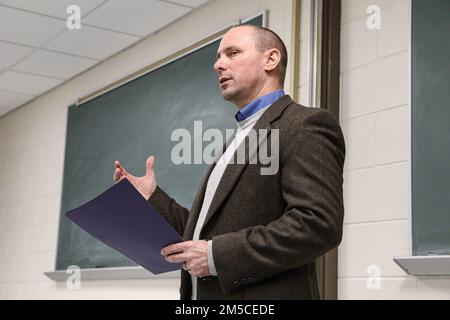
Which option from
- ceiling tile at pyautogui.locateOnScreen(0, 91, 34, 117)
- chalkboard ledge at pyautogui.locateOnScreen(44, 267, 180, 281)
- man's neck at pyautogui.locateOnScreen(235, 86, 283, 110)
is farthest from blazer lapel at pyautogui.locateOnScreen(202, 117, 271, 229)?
ceiling tile at pyautogui.locateOnScreen(0, 91, 34, 117)

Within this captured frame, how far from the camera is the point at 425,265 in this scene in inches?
71.2

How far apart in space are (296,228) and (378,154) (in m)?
1.03

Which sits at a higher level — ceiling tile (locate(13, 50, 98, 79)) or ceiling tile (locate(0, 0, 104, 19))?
ceiling tile (locate(0, 0, 104, 19))

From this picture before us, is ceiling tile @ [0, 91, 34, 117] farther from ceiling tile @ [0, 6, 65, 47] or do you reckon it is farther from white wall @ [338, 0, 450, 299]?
white wall @ [338, 0, 450, 299]

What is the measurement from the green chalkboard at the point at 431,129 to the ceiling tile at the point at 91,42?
6.04 feet

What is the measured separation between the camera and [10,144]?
15.0ft

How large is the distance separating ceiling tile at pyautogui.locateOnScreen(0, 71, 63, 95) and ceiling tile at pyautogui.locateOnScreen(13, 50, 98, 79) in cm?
8

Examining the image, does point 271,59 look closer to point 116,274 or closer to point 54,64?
point 116,274

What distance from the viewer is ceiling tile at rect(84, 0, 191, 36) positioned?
10.3ft

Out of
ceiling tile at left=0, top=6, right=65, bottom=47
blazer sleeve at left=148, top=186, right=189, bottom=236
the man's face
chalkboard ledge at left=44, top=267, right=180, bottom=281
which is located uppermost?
ceiling tile at left=0, top=6, right=65, bottom=47

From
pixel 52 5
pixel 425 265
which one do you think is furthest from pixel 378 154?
pixel 52 5

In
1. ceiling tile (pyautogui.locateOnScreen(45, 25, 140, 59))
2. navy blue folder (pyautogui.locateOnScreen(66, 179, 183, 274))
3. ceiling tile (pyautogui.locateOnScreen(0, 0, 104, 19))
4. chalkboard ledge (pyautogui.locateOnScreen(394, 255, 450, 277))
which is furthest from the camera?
ceiling tile (pyautogui.locateOnScreen(45, 25, 140, 59))

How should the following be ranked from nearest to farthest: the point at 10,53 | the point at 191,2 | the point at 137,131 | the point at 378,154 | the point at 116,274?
the point at 378,154 < the point at 191,2 < the point at 116,274 < the point at 137,131 < the point at 10,53

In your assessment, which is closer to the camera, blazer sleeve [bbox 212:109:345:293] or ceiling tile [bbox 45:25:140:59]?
blazer sleeve [bbox 212:109:345:293]
